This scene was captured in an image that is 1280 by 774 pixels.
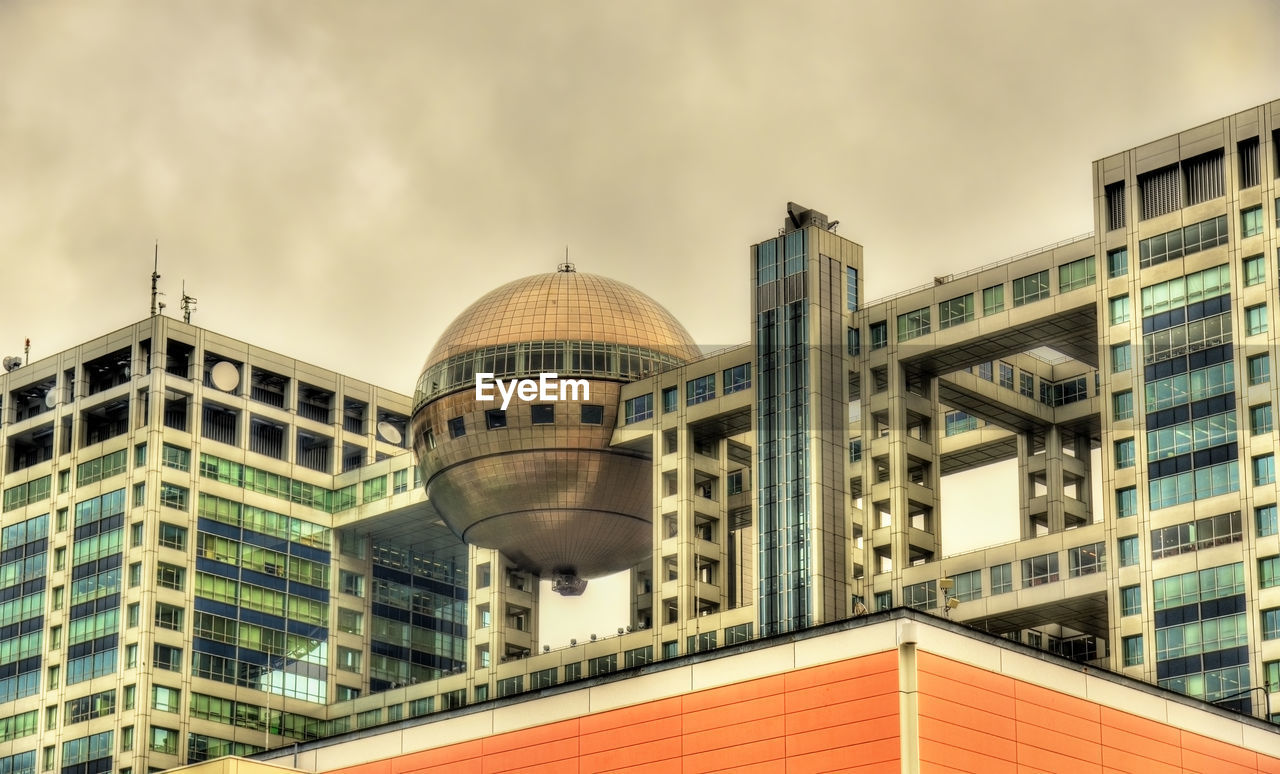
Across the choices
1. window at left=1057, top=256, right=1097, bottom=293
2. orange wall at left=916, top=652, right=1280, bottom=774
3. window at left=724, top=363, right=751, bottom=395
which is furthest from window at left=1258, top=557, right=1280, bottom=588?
window at left=724, top=363, right=751, bottom=395

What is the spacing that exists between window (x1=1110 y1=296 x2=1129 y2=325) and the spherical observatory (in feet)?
126

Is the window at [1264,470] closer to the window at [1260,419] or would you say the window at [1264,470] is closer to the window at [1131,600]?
the window at [1260,419]

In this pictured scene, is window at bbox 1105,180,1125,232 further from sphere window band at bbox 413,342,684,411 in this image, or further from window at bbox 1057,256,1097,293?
sphere window band at bbox 413,342,684,411

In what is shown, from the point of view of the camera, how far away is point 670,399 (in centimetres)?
15200

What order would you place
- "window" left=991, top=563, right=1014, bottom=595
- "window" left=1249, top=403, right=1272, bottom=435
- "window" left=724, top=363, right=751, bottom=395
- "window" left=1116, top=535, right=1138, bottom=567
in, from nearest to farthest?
"window" left=1249, top=403, right=1272, bottom=435
"window" left=1116, top=535, right=1138, bottom=567
"window" left=991, top=563, right=1014, bottom=595
"window" left=724, top=363, right=751, bottom=395

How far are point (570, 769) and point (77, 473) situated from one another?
82907mm

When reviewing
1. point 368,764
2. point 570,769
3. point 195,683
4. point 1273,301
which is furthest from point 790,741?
point 195,683

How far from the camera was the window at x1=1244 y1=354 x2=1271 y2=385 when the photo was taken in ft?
399

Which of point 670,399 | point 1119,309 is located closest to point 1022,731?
point 1119,309

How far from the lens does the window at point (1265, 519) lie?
119 metres

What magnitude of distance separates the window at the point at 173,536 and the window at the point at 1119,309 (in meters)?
71.6

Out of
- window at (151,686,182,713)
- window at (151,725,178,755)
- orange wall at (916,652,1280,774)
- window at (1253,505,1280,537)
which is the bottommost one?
orange wall at (916,652,1280,774)

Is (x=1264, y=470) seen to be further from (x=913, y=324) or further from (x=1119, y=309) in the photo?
(x=913, y=324)

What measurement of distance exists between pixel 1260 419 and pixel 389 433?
84.3 metres
